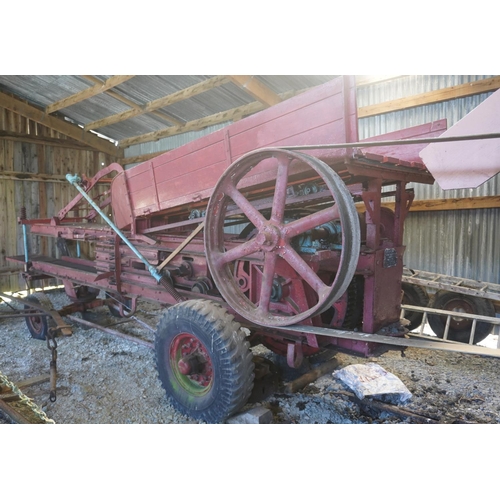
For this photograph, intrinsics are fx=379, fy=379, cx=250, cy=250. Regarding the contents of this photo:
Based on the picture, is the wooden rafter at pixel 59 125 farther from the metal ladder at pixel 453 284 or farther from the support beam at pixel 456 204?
the metal ladder at pixel 453 284

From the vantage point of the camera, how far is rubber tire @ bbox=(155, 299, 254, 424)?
2.47 metres

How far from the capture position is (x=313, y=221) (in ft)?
7.07

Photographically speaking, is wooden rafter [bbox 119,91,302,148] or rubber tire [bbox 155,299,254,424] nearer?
rubber tire [bbox 155,299,254,424]

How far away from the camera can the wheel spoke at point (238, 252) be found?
2358mm

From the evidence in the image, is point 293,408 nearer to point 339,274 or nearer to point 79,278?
point 339,274

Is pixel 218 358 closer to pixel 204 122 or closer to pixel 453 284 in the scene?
pixel 453 284

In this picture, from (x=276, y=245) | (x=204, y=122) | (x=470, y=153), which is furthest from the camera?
(x=204, y=122)

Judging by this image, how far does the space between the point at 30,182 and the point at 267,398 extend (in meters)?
6.78

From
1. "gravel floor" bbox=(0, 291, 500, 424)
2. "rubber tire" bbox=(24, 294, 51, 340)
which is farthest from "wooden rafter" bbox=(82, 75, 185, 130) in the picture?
"gravel floor" bbox=(0, 291, 500, 424)

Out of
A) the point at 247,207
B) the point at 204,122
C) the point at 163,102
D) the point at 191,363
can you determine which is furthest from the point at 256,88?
the point at 191,363

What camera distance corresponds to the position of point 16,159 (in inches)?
285

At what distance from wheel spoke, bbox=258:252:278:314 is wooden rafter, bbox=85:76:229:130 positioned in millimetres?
3701

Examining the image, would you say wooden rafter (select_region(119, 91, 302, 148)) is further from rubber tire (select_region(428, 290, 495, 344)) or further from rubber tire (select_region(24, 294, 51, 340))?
rubber tire (select_region(24, 294, 51, 340))

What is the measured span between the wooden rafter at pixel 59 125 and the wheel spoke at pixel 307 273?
20.1 ft
